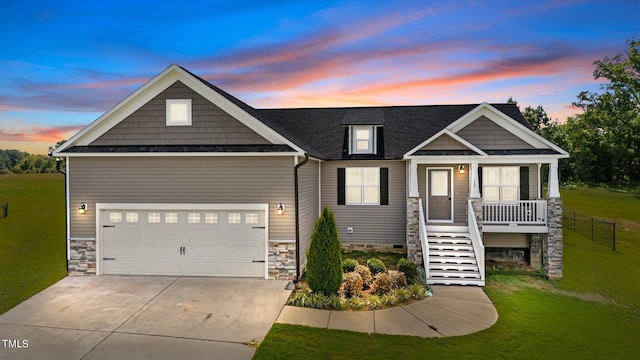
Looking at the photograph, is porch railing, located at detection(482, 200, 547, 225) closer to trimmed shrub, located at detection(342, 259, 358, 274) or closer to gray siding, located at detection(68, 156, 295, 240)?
trimmed shrub, located at detection(342, 259, 358, 274)

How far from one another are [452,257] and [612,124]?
24.9 m

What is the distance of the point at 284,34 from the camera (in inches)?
617

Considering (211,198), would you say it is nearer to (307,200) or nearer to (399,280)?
(307,200)

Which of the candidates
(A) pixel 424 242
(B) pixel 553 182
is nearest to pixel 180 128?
(A) pixel 424 242

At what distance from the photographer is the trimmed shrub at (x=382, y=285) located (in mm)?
9836

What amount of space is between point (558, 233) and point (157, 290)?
42.1 ft

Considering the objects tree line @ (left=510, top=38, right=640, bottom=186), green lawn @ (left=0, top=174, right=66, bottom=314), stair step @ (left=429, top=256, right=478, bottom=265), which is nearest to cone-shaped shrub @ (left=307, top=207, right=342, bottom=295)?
stair step @ (left=429, top=256, right=478, bottom=265)

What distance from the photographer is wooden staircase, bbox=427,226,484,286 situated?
10930 mm

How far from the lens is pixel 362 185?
14.9m

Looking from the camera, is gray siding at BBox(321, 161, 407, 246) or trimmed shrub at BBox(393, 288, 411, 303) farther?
gray siding at BBox(321, 161, 407, 246)

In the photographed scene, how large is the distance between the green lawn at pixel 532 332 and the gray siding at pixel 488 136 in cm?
468

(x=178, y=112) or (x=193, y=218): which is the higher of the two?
(x=178, y=112)

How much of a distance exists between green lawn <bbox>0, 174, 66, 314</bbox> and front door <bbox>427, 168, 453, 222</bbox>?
13.3 m

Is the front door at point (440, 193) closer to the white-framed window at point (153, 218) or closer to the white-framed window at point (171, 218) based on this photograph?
the white-framed window at point (171, 218)
